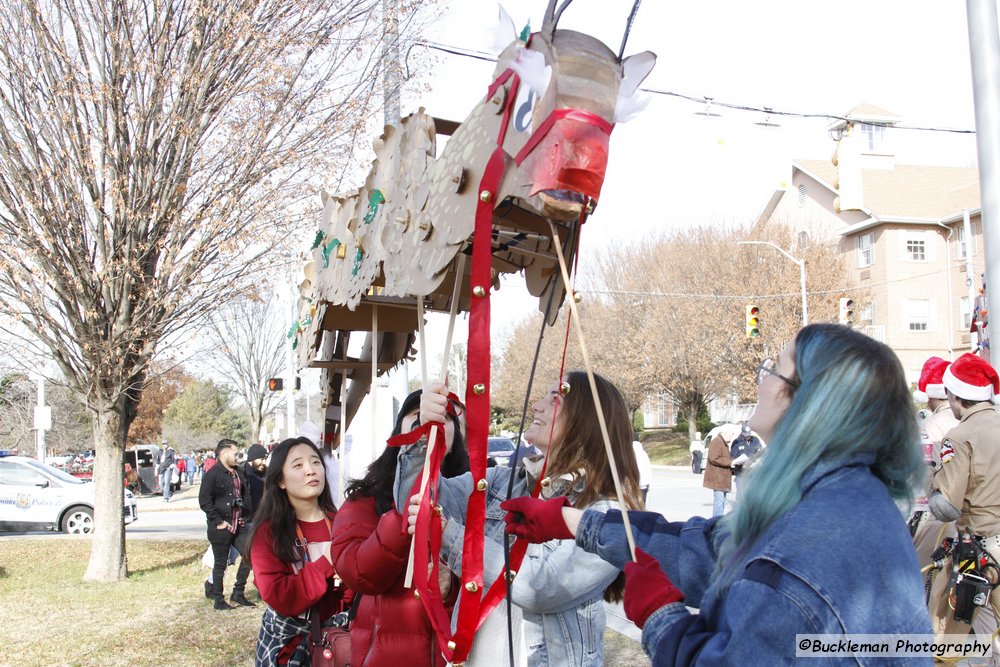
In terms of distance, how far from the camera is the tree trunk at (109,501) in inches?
376

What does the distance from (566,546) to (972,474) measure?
3444 millimetres

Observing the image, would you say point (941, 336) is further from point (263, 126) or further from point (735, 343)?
point (263, 126)

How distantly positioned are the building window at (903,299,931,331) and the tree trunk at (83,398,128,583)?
33.0 metres

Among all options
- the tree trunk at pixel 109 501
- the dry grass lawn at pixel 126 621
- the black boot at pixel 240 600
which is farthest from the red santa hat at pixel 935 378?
the tree trunk at pixel 109 501

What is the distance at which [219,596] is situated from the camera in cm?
834

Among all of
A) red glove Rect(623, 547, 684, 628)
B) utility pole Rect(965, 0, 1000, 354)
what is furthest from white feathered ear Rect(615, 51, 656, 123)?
utility pole Rect(965, 0, 1000, 354)

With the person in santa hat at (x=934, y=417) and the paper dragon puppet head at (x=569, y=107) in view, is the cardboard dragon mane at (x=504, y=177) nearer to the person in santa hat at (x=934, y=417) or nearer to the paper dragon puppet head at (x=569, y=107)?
the paper dragon puppet head at (x=569, y=107)

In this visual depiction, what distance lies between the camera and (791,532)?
1.44 m

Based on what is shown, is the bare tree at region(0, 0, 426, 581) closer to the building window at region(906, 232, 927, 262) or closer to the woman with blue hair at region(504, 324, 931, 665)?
the woman with blue hair at region(504, 324, 931, 665)

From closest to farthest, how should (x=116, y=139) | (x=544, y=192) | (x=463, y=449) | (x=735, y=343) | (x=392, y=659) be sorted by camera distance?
(x=544, y=192) → (x=392, y=659) → (x=463, y=449) → (x=116, y=139) → (x=735, y=343)

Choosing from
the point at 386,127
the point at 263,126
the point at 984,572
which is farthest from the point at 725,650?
the point at 263,126

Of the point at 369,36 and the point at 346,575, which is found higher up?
the point at 369,36

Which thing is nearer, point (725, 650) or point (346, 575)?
point (725, 650)

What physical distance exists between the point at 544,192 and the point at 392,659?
1931 mm
